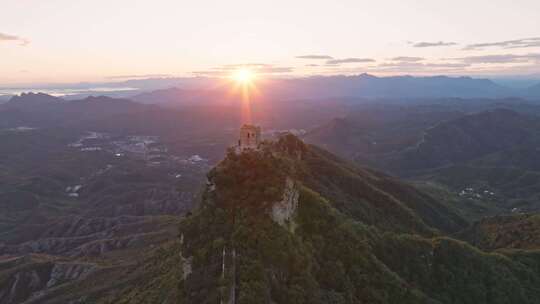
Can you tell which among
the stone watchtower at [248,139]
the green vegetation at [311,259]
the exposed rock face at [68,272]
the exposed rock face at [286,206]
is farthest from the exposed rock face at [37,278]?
the exposed rock face at [286,206]

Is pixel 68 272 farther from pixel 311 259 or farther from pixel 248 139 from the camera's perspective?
pixel 311 259

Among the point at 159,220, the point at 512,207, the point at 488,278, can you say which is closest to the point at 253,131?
the point at 488,278

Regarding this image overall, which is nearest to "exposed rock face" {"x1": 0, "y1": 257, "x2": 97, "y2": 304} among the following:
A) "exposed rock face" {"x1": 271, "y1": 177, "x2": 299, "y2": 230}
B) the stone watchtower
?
the stone watchtower

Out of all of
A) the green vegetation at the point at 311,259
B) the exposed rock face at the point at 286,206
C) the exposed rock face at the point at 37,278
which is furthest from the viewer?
the exposed rock face at the point at 37,278

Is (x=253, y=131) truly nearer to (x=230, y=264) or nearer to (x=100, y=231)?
(x=230, y=264)

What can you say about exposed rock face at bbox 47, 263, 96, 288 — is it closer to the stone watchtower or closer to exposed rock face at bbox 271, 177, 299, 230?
the stone watchtower

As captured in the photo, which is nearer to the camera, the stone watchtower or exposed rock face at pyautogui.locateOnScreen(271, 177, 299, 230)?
exposed rock face at pyautogui.locateOnScreen(271, 177, 299, 230)

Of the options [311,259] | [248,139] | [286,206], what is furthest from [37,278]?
[311,259]

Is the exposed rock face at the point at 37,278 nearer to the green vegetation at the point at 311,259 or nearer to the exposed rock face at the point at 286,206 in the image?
the green vegetation at the point at 311,259
